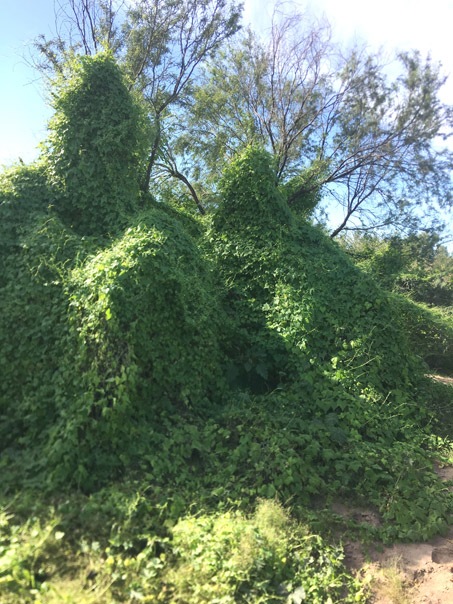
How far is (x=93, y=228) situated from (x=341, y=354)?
3.84 metres

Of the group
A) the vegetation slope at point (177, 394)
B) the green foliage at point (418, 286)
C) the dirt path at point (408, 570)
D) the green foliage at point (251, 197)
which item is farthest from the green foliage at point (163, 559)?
the green foliage at point (418, 286)

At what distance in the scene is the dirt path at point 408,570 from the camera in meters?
2.54

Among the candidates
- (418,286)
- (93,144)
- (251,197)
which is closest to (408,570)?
(251,197)

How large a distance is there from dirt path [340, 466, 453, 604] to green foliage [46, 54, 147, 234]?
4.62 m

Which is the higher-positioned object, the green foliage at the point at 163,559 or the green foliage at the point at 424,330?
the green foliage at the point at 424,330

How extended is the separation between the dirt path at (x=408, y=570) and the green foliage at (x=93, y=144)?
15.2ft

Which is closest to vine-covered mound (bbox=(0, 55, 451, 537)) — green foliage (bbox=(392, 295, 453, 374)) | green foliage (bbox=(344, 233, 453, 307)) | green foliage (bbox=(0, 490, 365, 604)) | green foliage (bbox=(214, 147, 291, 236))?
green foliage (bbox=(0, 490, 365, 604))

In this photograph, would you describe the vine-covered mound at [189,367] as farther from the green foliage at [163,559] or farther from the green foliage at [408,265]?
the green foliage at [408,265]

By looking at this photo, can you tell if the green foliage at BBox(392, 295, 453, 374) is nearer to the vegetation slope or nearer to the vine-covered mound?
the vegetation slope

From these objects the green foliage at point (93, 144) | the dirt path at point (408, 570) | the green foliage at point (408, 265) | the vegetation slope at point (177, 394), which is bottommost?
the dirt path at point (408, 570)

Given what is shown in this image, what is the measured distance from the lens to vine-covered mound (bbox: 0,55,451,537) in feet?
10.8

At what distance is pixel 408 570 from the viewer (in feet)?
9.09

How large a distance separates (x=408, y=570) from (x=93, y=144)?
5.95m

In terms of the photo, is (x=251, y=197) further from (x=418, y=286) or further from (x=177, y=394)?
(x=418, y=286)
